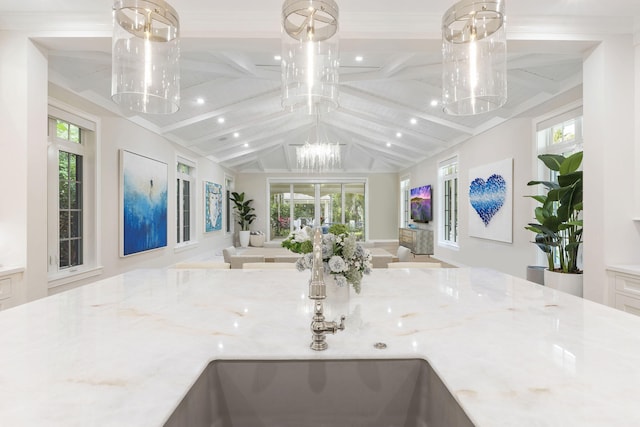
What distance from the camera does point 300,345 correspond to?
41.3 inches

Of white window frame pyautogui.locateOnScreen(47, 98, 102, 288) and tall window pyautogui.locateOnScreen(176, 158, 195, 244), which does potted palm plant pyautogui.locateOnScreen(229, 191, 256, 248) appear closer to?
tall window pyautogui.locateOnScreen(176, 158, 195, 244)

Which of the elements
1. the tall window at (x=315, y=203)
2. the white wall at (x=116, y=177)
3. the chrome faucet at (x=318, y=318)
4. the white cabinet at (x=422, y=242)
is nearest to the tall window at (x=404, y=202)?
the tall window at (x=315, y=203)

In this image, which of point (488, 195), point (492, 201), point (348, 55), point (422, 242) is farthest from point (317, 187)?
point (348, 55)

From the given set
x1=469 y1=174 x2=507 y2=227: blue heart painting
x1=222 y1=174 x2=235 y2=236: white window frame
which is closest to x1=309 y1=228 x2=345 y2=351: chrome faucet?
x1=469 y1=174 x2=507 y2=227: blue heart painting

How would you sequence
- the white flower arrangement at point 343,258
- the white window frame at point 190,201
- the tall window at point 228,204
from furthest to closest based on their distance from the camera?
the tall window at point 228,204 → the white window frame at point 190,201 → the white flower arrangement at point 343,258

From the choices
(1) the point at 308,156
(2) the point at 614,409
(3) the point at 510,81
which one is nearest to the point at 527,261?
(3) the point at 510,81

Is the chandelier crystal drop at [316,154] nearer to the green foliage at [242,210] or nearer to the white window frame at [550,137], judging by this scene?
the white window frame at [550,137]

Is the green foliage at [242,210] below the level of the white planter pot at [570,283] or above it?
above

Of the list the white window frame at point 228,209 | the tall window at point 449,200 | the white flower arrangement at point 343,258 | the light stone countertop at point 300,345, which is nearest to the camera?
the light stone countertop at point 300,345

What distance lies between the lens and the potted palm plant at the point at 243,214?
10658 millimetres

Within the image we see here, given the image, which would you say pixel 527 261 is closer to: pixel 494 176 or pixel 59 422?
pixel 494 176

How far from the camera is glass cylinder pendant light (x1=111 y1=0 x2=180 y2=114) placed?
1396 mm

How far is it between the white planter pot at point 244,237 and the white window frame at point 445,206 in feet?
18.4

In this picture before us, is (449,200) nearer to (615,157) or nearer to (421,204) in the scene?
(421,204)
